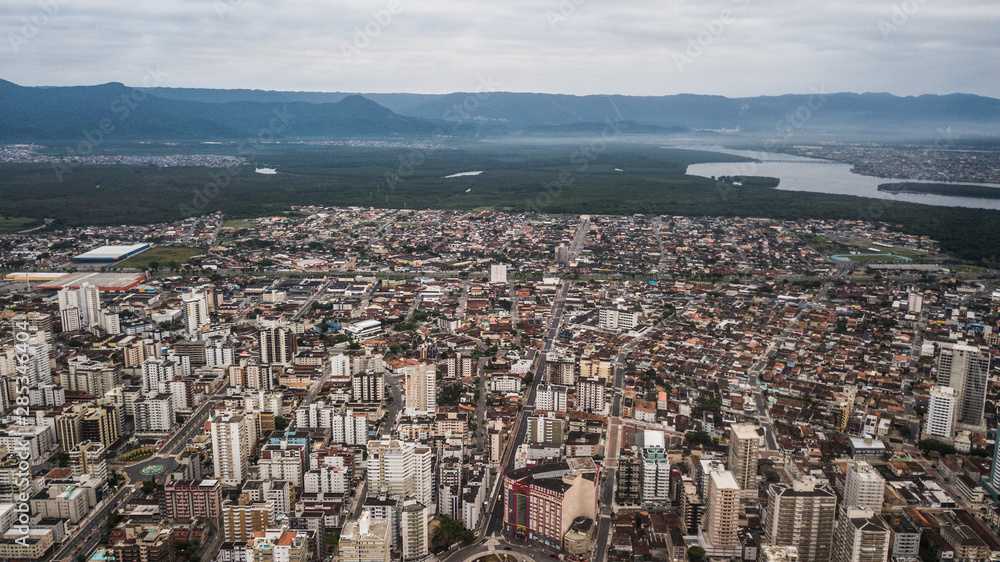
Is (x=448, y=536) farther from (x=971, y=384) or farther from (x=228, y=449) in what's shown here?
(x=971, y=384)

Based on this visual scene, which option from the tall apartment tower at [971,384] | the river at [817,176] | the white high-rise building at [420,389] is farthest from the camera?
the river at [817,176]

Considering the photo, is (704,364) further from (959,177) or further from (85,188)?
(959,177)

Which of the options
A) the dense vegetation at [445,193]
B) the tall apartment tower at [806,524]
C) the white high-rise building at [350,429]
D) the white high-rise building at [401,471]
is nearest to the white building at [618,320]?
the white high-rise building at [350,429]

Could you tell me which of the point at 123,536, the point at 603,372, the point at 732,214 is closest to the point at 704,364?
the point at 603,372

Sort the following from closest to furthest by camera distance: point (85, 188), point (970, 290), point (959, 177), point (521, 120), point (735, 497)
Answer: point (735, 497), point (970, 290), point (85, 188), point (959, 177), point (521, 120)

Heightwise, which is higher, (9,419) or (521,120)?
(521,120)

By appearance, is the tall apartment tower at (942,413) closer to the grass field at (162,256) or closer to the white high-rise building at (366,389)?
the white high-rise building at (366,389)
